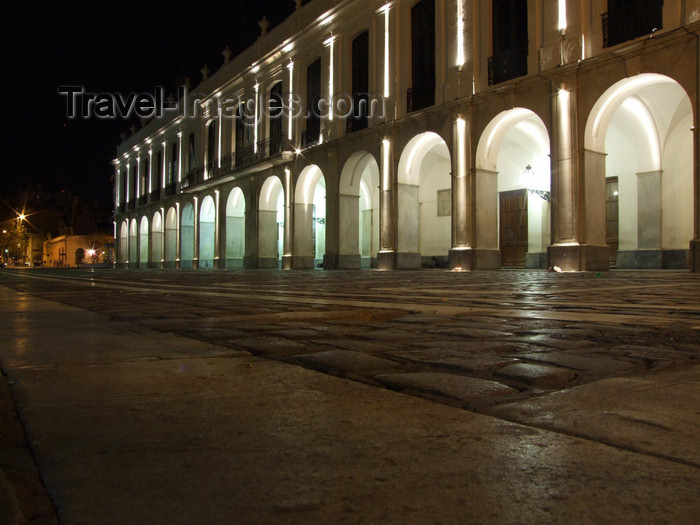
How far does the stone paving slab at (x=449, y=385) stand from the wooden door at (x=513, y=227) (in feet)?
70.0

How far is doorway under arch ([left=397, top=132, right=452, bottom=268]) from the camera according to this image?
20719mm

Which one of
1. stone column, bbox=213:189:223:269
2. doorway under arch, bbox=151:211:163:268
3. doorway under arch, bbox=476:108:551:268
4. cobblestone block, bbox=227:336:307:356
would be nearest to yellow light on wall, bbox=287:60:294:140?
stone column, bbox=213:189:223:269

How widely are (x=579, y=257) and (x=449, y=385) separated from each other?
1423cm

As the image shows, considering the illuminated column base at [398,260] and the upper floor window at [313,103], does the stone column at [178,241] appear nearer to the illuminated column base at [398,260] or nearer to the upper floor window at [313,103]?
the upper floor window at [313,103]

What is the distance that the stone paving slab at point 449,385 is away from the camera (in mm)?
1628

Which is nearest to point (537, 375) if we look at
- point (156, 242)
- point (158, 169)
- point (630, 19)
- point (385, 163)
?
point (630, 19)

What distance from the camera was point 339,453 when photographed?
1.12m

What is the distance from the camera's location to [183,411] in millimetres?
1444

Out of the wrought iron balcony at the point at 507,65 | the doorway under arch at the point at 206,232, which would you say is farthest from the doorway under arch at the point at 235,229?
the wrought iron balcony at the point at 507,65

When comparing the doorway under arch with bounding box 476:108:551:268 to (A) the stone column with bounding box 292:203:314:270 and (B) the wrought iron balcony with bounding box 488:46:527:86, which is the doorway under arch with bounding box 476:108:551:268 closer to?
(B) the wrought iron balcony with bounding box 488:46:527:86

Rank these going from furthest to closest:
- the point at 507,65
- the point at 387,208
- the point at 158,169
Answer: the point at 158,169 → the point at 387,208 → the point at 507,65

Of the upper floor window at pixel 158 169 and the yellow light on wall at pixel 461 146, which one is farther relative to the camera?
the upper floor window at pixel 158 169

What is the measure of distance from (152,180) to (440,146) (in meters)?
29.8

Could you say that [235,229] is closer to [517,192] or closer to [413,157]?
[413,157]
